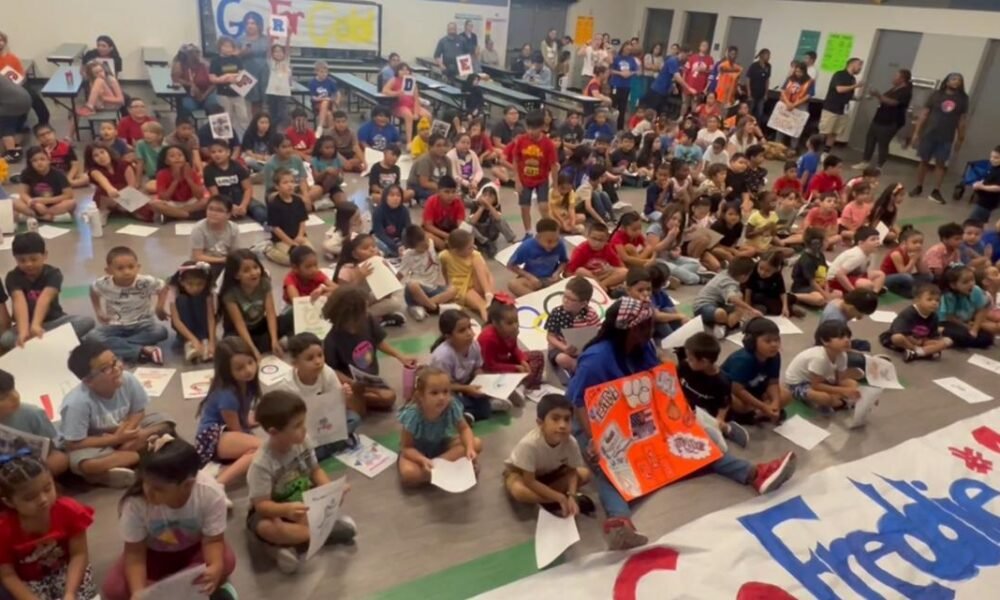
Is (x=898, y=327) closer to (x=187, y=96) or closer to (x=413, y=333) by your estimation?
(x=413, y=333)

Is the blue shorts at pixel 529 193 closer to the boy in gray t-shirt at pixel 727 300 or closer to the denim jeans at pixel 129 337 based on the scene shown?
the boy in gray t-shirt at pixel 727 300

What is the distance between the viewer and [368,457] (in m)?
3.72

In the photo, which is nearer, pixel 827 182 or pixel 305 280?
pixel 305 280

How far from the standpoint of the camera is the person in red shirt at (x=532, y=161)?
283 inches

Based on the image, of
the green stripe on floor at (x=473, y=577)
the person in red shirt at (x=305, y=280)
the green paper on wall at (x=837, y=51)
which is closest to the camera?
the green stripe on floor at (x=473, y=577)

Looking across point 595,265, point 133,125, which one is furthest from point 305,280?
point 133,125

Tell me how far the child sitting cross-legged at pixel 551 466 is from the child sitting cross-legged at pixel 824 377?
193 cm

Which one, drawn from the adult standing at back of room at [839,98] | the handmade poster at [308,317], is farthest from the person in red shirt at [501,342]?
the adult standing at back of room at [839,98]

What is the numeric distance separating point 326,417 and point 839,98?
11.5m

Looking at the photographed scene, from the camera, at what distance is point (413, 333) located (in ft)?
17.1

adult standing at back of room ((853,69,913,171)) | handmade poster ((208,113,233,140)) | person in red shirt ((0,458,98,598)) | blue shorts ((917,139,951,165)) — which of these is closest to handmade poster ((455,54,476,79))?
handmade poster ((208,113,233,140))

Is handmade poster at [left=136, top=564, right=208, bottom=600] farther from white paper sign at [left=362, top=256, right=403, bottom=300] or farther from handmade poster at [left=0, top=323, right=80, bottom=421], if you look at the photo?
white paper sign at [left=362, top=256, right=403, bottom=300]

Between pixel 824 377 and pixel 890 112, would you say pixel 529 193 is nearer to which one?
pixel 824 377

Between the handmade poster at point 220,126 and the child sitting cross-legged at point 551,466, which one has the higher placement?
the handmade poster at point 220,126
